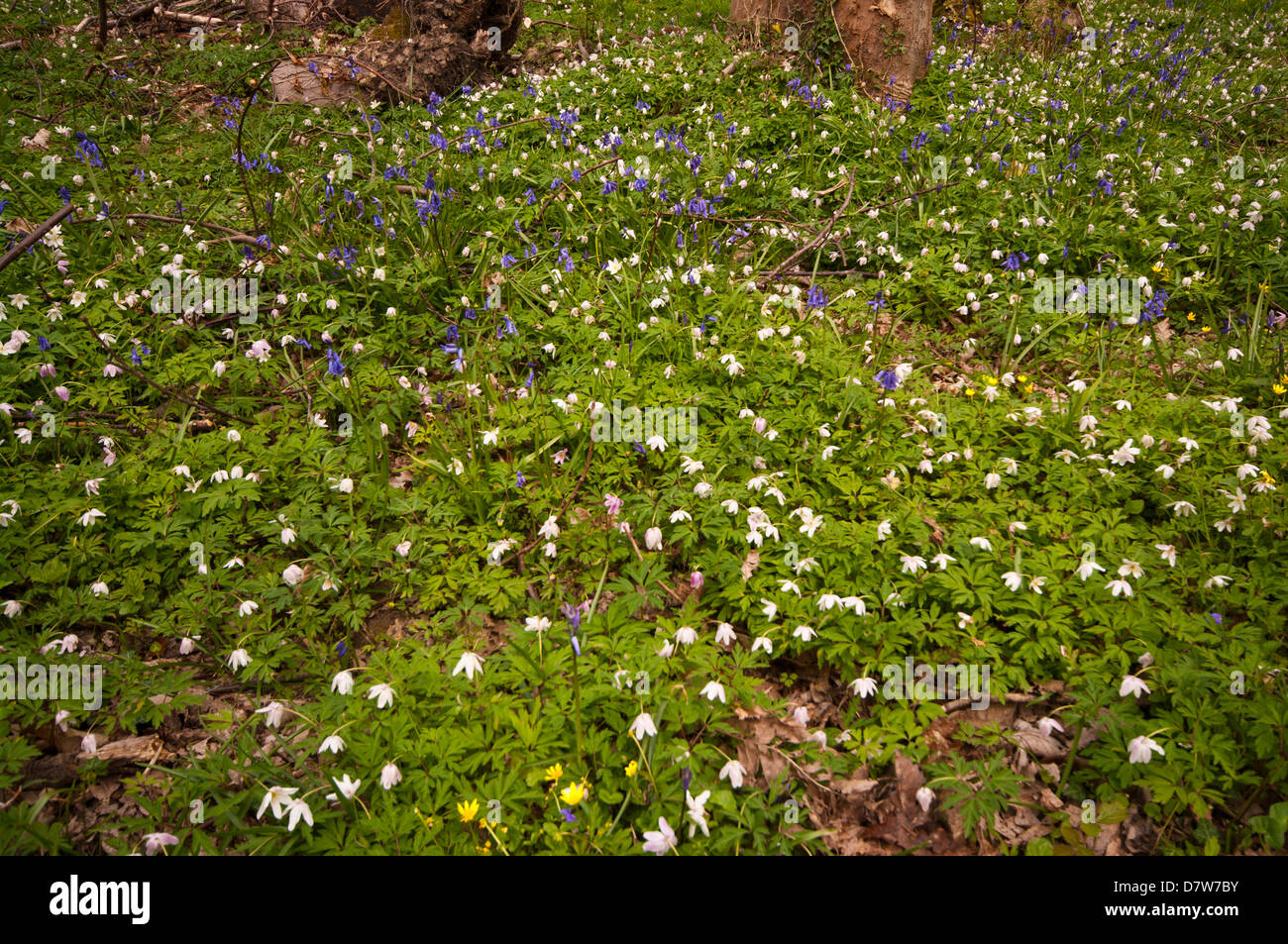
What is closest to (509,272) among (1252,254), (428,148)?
(428,148)

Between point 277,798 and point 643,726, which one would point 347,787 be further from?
point 643,726

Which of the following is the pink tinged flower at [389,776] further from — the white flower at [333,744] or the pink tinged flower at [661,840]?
the pink tinged flower at [661,840]

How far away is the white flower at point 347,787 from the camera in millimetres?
2416

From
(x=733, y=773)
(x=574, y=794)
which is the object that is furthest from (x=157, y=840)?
(x=733, y=773)

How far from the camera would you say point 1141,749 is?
2.48 m

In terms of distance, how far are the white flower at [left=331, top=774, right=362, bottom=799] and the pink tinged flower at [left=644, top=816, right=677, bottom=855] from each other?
1.03 meters
